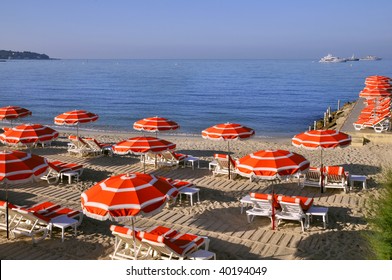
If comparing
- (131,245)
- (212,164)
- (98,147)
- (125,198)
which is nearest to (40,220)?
(131,245)

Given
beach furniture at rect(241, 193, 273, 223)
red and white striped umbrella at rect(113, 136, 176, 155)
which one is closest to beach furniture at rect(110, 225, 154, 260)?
beach furniture at rect(241, 193, 273, 223)

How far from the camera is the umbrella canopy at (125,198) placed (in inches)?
271

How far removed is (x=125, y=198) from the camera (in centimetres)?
705

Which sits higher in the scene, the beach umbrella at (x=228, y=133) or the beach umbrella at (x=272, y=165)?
the beach umbrella at (x=228, y=133)

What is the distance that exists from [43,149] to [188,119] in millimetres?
22522

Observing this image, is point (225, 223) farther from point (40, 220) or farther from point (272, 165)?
point (40, 220)

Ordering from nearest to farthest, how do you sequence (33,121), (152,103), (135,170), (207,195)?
(207,195)
(135,170)
(33,121)
(152,103)

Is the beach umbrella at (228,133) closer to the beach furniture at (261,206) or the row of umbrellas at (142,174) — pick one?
the row of umbrellas at (142,174)

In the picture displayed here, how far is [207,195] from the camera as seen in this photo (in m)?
12.3

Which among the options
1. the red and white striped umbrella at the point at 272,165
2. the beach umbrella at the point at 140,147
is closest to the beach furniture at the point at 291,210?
the red and white striped umbrella at the point at 272,165

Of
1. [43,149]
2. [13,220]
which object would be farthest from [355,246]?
[43,149]

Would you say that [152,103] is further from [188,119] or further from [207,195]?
[207,195]

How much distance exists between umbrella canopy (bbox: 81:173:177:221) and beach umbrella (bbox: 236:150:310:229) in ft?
7.94
